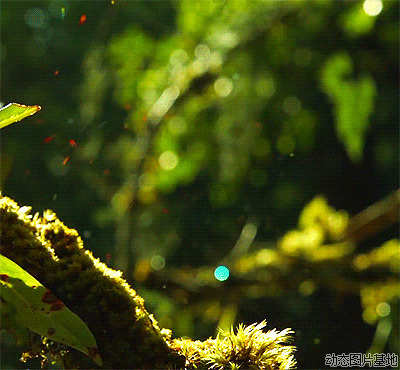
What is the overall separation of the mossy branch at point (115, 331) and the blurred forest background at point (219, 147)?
0.19 metres

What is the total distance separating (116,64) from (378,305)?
1.31 m

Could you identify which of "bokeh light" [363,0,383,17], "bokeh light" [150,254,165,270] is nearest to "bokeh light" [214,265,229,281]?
"bokeh light" [150,254,165,270]

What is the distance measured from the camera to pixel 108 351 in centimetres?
45

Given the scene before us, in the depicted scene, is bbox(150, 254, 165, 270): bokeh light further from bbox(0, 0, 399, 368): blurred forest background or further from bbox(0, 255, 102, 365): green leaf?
bbox(0, 255, 102, 365): green leaf

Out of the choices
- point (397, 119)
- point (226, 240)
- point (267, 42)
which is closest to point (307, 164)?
point (397, 119)

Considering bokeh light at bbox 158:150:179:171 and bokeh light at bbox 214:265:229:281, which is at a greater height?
bokeh light at bbox 158:150:179:171

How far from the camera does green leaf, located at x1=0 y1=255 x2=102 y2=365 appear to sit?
423 millimetres

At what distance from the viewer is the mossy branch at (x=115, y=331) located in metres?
0.45

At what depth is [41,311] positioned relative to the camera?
435mm

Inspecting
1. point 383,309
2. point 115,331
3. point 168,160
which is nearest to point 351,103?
point 383,309

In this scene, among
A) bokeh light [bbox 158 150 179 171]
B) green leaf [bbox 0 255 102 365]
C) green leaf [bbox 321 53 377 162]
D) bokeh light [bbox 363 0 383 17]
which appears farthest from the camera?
bokeh light [bbox 158 150 179 171]

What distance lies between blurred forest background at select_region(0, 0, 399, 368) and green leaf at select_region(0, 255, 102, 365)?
0.74 feet

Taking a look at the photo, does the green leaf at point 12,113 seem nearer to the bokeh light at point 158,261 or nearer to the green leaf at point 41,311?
the green leaf at point 41,311

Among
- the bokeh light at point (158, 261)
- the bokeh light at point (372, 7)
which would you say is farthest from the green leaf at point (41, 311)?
the bokeh light at point (158, 261)
